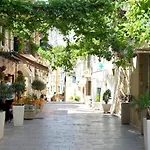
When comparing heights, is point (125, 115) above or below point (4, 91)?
below

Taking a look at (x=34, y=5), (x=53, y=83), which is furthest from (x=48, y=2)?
(x=53, y=83)

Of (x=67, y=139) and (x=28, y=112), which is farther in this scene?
(x=28, y=112)

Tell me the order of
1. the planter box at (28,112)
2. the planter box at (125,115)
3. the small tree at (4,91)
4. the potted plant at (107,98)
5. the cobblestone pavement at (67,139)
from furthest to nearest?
the potted plant at (107,98) → the planter box at (28,112) → the planter box at (125,115) → the small tree at (4,91) → the cobblestone pavement at (67,139)

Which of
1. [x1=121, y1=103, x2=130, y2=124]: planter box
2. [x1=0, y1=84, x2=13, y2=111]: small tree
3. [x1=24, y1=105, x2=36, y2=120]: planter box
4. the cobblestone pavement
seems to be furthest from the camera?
[x1=24, y1=105, x2=36, y2=120]: planter box

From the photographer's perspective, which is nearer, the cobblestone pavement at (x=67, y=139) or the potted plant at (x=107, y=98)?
the cobblestone pavement at (x=67, y=139)

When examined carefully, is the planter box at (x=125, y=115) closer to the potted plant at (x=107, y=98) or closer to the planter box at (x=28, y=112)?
the planter box at (x=28, y=112)

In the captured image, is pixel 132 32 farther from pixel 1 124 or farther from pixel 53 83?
pixel 53 83

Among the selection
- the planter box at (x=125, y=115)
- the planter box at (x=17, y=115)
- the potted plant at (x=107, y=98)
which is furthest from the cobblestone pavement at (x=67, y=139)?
the potted plant at (x=107, y=98)

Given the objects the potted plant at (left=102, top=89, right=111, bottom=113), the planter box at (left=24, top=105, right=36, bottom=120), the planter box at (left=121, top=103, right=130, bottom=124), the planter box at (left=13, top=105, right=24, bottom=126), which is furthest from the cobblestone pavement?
the potted plant at (left=102, top=89, right=111, bottom=113)

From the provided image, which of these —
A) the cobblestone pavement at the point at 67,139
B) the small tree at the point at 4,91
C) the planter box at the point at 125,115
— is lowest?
the cobblestone pavement at the point at 67,139

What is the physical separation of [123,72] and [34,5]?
11.4 meters

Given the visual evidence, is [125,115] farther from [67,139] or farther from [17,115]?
[67,139]

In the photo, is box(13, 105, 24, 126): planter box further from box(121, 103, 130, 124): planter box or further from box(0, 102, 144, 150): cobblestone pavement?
box(121, 103, 130, 124): planter box

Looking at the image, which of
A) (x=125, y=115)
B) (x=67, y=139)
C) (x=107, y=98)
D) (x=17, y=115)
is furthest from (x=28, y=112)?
(x=107, y=98)
